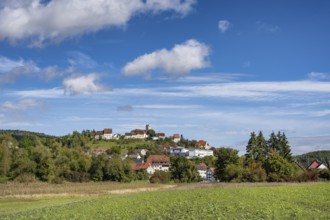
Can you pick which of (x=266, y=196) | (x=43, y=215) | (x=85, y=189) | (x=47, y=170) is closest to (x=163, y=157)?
(x=47, y=170)

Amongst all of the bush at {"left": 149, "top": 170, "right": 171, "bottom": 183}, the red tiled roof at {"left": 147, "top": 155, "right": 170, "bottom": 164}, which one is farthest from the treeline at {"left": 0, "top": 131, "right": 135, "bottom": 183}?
the red tiled roof at {"left": 147, "top": 155, "right": 170, "bottom": 164}

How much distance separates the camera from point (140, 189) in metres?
78.9

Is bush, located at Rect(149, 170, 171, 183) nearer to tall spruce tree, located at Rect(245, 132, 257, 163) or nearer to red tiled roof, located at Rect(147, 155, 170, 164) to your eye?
tall spruce tree, located at Rect(245, 132, 257, 163)

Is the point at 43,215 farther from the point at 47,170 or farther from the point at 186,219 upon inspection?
the point at 47,170

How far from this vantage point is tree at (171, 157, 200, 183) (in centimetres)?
Result: 10894

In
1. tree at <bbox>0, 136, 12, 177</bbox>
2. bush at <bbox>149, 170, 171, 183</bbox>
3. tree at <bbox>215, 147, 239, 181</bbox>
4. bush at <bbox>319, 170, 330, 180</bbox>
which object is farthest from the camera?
bush at <bbox>149, 170, 171, 183</bbox>

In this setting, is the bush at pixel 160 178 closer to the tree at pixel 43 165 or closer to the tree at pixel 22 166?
the tree at pixel 43 165

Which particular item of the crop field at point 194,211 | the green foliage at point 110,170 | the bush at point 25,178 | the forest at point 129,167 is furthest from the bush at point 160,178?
the crop field at point 194,211

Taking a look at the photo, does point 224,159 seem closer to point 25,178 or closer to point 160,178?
point 160,178

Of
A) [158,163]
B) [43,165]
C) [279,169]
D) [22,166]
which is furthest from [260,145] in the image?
[158,163]

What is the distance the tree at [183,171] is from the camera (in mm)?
108938

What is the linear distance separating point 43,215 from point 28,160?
6267cm

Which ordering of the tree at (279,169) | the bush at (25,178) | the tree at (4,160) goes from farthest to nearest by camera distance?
the tree at (4,160) < the bush at (25,178) < the tree at (279,169)

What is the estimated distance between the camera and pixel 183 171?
109375mm
